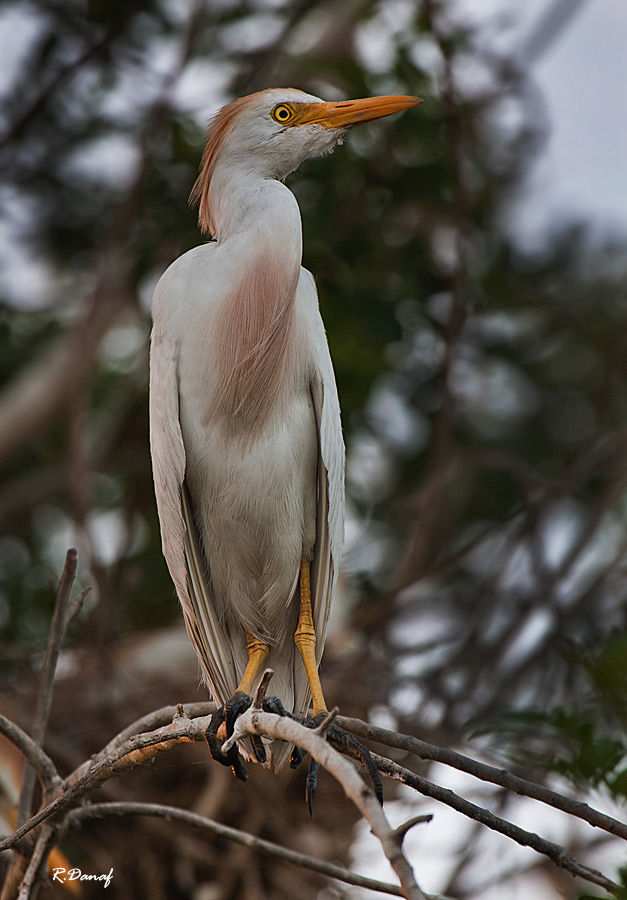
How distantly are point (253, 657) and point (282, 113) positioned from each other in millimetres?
1415

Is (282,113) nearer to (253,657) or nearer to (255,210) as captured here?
(255,210)

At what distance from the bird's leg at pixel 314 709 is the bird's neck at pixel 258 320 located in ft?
1.45

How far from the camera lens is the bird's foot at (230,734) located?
1958 millimetres

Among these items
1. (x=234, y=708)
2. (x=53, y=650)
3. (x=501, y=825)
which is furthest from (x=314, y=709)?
(x=501, y=825)

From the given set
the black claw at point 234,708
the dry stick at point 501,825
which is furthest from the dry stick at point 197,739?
the black claw at point 234,708

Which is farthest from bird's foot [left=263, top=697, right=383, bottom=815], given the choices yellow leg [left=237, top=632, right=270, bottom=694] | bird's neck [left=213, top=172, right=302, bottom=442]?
bird's neck [left=213, top=172, right=302, bottom=442]

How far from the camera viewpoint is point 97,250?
469cm

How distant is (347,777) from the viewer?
1.21 meters

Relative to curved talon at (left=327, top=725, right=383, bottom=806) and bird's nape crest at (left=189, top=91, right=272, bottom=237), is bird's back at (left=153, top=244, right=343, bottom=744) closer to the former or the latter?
bird's nape crest at (left=189, top=91, right=272, bottom=237)

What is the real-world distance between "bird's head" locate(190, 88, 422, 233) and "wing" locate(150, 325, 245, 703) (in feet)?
1.68

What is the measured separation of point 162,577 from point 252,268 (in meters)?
2.72

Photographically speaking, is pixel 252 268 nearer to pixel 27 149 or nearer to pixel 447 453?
pixel 447 453

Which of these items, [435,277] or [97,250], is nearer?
[435,277]

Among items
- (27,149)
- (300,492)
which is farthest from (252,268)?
(27,149)
